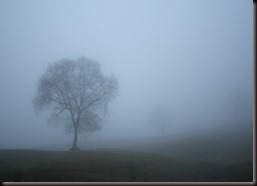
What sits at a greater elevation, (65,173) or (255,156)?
(255,156)

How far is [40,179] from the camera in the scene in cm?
1659

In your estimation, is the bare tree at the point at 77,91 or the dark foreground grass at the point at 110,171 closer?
the dark foreground grass at the point at 110,171

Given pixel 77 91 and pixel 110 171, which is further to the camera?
pixel 77 91

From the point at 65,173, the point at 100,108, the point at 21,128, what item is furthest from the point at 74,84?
the point at 21,128

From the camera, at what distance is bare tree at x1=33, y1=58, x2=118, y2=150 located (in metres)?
34.2

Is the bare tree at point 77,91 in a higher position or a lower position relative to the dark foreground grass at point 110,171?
higher

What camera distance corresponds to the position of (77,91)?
34594 millimetres

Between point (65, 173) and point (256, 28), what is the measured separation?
17.8 meters

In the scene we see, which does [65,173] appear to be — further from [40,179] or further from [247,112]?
[247,112]

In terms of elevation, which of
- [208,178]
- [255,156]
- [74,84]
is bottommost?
[208,178]

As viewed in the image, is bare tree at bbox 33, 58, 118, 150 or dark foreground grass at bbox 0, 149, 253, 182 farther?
bare tree at bbox 33, 58, 118, 150

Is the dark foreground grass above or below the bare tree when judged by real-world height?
below

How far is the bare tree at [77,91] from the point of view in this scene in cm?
3422

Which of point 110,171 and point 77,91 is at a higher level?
point 77,91
